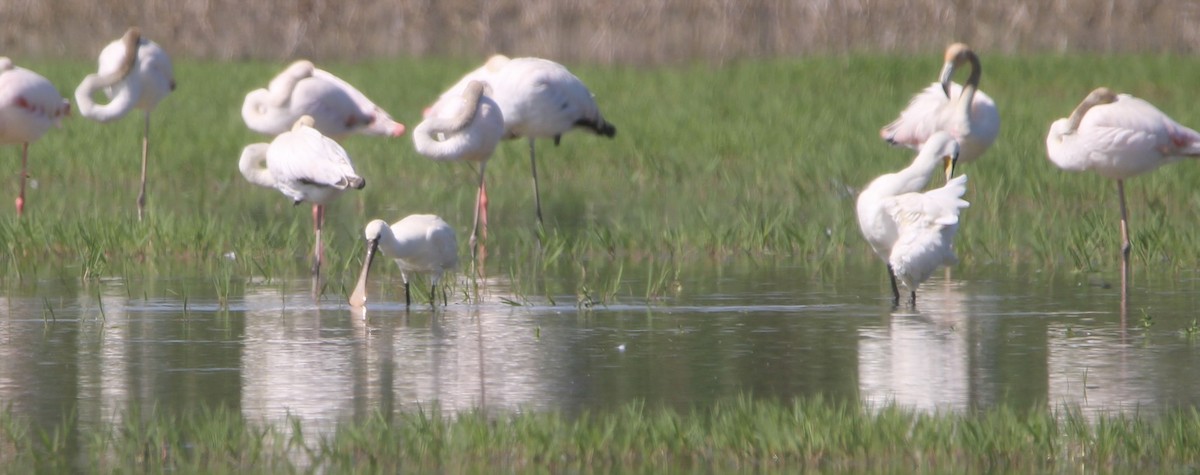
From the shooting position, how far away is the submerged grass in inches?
214

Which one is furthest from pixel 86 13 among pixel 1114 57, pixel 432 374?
pixel 432 374

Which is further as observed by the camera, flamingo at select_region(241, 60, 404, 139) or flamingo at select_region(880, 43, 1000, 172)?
flamingo at select_region(241, 60, 404, 139)

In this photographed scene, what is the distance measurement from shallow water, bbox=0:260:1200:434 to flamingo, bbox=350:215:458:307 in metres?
0.17

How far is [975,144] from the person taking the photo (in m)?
12.1

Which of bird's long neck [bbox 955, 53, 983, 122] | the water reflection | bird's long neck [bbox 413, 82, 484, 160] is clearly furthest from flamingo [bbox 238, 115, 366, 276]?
bird's long neck [bbox 955, 53, 983, 122]

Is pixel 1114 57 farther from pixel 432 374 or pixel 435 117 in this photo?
pixel 432 374

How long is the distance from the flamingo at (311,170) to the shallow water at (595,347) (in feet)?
1.83

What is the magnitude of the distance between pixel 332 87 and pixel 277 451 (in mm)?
7319

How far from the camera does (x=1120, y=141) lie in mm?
9992

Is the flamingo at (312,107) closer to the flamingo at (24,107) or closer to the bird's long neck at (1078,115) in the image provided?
the flamingo at (24,107)

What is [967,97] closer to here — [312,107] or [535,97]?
[535,97]

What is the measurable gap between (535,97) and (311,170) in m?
2.98

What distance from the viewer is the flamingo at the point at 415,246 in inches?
336

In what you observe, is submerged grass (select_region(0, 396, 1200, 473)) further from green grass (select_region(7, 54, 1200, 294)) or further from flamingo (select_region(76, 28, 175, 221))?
flamingo (select_region(76, 28, 175, 221))
